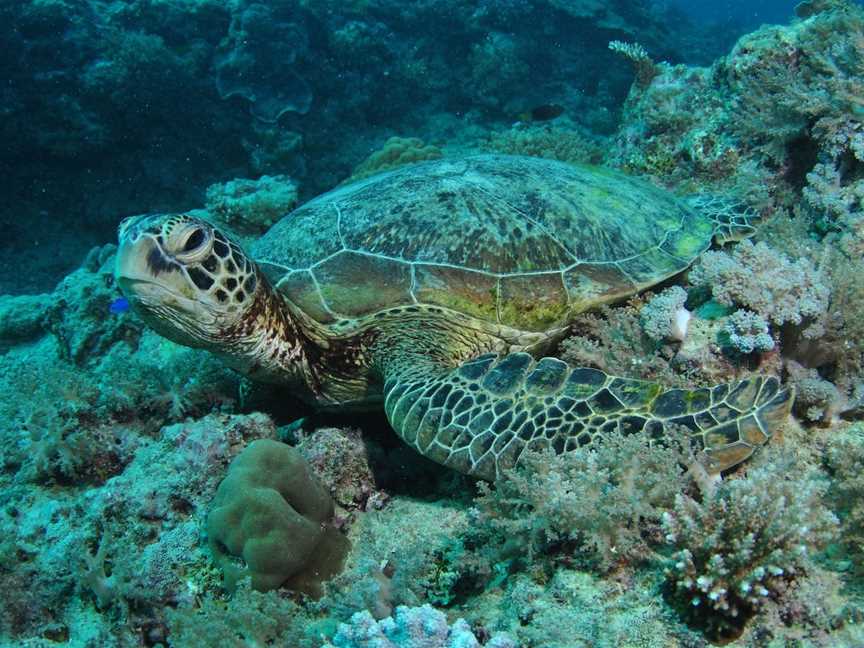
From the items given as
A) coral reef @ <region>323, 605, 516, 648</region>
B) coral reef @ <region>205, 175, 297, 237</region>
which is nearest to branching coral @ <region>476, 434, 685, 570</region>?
coral reef @ <region>323, 605, 516, 648</region>

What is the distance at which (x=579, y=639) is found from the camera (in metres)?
1.16

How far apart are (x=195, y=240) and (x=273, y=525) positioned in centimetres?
121

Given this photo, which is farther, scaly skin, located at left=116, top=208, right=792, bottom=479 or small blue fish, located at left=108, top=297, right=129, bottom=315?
small blue fish, located at left=108, top=297, right=129, bottom=315

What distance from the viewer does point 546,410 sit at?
1909 mm

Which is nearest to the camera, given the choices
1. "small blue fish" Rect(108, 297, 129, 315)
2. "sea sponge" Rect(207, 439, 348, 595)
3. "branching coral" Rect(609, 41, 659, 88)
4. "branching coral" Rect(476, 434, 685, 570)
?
"branching coral" Rect(476, 434, 685, 570)

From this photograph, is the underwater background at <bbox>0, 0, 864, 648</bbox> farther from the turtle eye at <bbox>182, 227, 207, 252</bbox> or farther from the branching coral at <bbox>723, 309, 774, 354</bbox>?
the turtle eye at <bbox>182, 227, 207, 252</bbox>

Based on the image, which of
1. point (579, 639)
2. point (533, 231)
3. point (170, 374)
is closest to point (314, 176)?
point (170, 374)

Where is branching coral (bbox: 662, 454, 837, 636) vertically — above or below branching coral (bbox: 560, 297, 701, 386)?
above

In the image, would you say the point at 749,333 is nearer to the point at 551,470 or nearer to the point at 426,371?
the point at 551,470

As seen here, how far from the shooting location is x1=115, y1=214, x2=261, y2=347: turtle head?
83.1 inches

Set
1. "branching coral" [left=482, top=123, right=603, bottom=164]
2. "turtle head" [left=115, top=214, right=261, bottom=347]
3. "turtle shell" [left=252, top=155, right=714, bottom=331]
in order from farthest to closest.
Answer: "branching coral" [left=482, top=123, right=603, bottom=164] → "turtle shell" [left=252, top=155, right=714, bottom=331] → "turtle head" [left=115, top=214, right=261, bottom=347]

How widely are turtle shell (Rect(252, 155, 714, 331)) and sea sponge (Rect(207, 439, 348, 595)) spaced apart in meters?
0.83

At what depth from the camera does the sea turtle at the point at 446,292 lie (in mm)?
1933

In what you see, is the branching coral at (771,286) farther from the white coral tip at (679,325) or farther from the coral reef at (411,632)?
the coral reef at (411,632)
